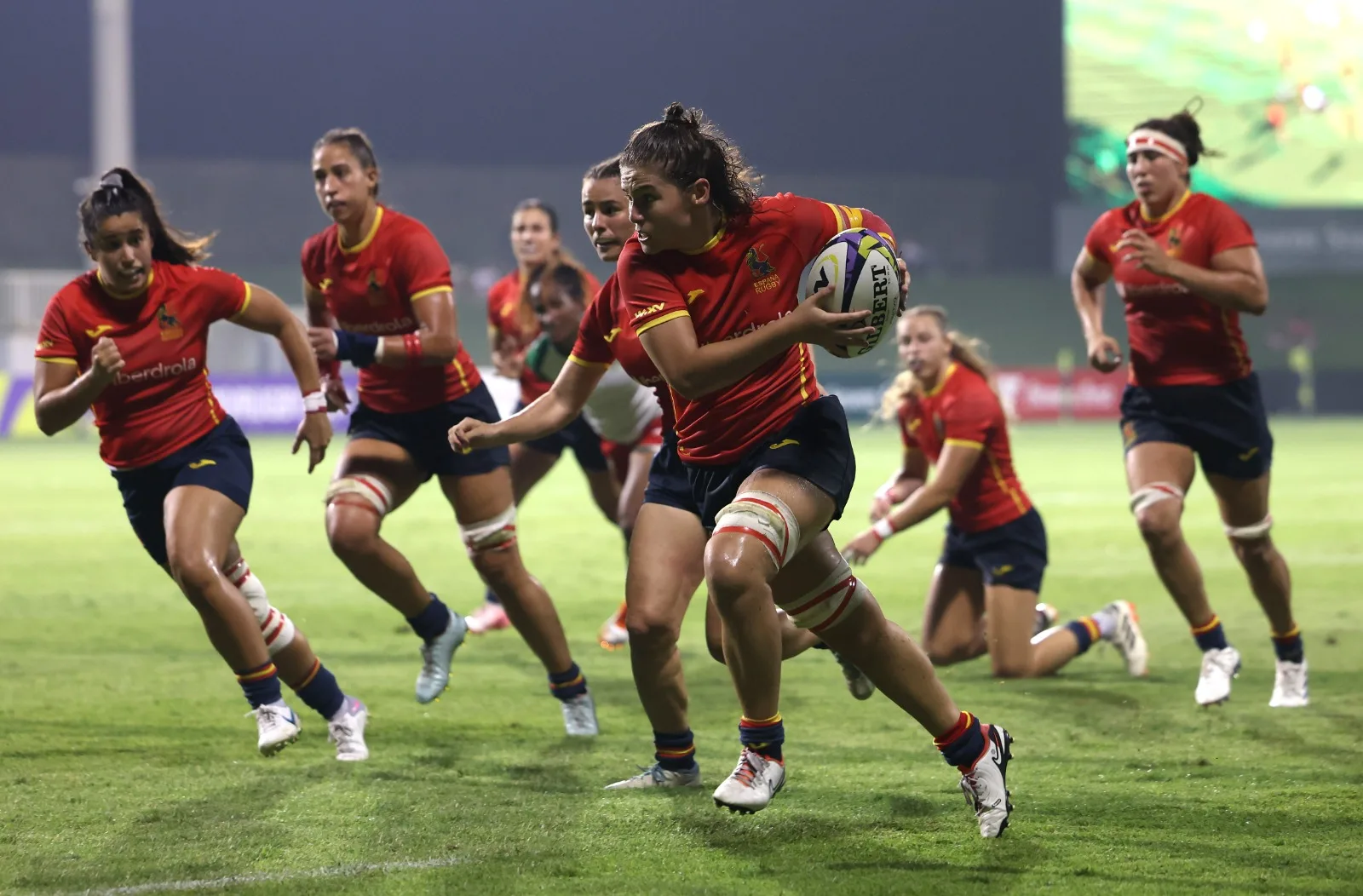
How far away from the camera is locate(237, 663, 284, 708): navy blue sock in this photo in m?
5.07

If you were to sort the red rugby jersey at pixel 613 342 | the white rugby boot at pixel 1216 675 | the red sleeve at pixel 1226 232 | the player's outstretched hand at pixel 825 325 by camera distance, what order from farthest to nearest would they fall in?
the red sleeve at pixel 1226 232, the white rugby boot at pixel 1216 675, the red rugby jersey at pixel 613 342, the player's outstretched hand at pixel 825 325

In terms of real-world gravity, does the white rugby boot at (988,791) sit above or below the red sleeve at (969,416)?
below

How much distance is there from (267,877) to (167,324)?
2.17m

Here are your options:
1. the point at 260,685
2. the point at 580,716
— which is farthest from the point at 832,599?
the point at 260,685

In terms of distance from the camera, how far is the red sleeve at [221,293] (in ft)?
17.4

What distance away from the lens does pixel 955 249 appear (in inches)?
1517

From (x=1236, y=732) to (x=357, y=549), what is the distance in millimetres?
3105

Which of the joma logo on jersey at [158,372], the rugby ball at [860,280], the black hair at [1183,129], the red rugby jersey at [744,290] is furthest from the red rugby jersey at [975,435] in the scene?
the joma logo on jersey at [158,372]

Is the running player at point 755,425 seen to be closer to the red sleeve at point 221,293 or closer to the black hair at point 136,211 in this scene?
the red sleeve at point 221,293

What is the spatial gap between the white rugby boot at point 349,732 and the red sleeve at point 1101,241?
133 inches

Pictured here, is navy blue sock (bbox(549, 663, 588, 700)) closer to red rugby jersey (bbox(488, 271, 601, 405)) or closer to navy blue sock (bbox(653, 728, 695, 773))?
navy blue sock (bbox(653, 728, 695, 773))

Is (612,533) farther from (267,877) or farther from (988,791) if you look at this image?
(267,877)

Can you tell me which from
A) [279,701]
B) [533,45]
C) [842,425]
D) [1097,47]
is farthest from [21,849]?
[533,45]

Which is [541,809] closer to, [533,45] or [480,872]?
[480,872]
